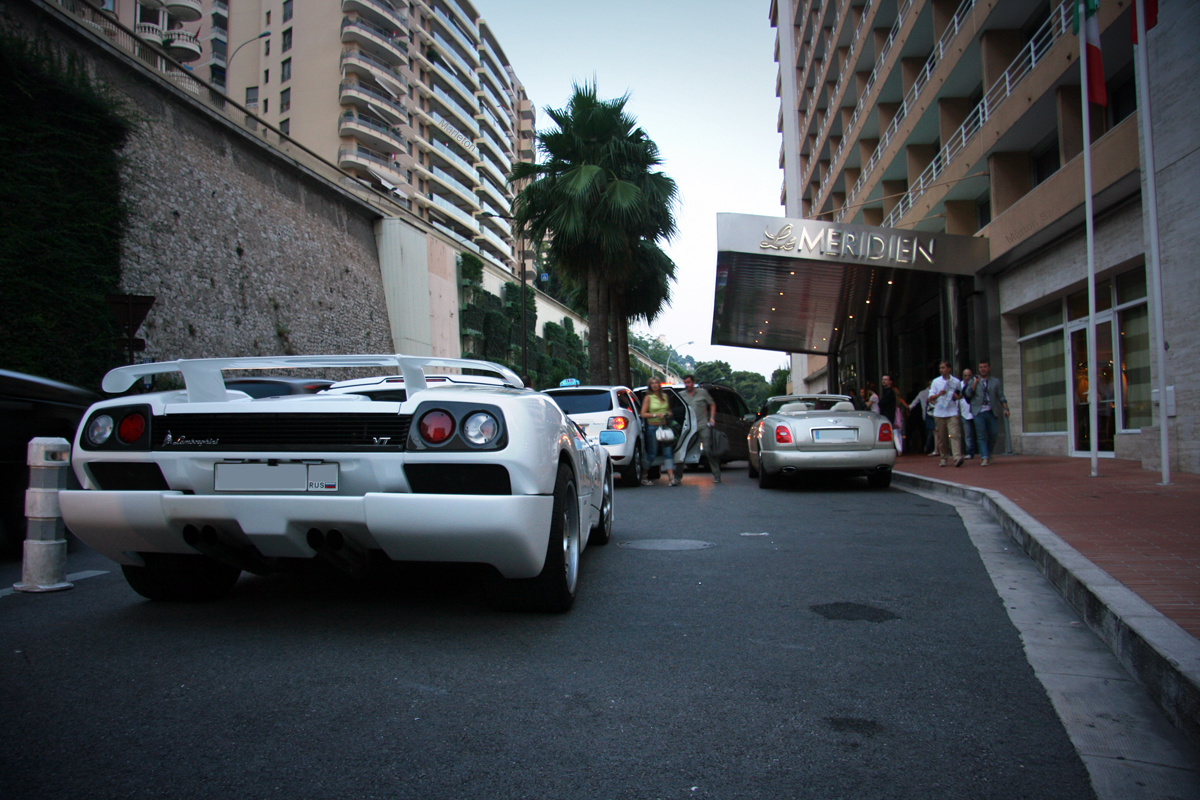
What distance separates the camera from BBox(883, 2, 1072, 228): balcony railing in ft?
46.5

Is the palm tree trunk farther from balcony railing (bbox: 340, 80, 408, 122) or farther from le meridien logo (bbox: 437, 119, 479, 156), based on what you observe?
le meridien logo (bbox: 437, 119, 479, 156)

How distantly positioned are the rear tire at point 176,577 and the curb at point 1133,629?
388 centimetres

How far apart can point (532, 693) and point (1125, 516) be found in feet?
18.0

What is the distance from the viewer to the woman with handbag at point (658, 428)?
12.4m

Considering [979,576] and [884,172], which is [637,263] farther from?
[979,576]

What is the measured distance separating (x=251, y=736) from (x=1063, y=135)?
1528 centimetres

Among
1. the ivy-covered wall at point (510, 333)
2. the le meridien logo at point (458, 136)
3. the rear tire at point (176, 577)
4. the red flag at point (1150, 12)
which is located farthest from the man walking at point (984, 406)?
the le meridien logo at point (458, 136)

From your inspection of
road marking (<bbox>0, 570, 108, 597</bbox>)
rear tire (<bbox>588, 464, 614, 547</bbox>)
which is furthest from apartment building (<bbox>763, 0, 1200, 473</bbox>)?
road marking (<bbox>0, 570, 108, 597</bbox>)

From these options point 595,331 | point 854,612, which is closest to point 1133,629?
point 854,612

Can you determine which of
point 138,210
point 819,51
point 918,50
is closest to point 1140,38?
point 918,50

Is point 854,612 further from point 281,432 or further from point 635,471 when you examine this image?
point 635,471

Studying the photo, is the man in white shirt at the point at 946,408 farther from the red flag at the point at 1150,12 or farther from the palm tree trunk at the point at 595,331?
the palm tree trunk at the point at 595,331

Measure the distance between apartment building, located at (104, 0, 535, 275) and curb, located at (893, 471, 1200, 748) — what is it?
5064 cm

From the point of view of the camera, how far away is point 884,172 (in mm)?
24781
